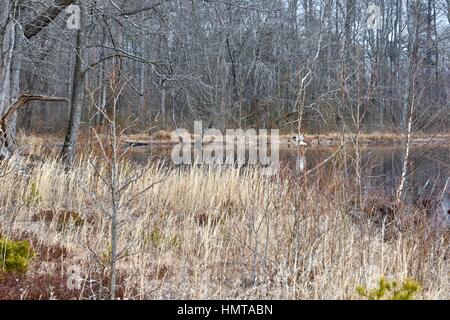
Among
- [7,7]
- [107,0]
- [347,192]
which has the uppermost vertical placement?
[107,0]

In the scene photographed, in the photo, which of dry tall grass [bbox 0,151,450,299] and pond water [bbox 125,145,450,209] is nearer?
dry tall grass [bbox 0,151,450,299]

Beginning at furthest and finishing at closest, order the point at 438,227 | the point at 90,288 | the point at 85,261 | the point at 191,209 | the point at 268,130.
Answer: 1. the point at 268,130
2. the point at 191,209
3. the point at 438,227
4. the point at 85,261
5. the point at 90,288

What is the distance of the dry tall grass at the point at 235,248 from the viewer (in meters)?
3.71

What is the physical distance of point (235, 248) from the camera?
4.87 meters

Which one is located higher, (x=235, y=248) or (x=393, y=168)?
(x=393, y=168)

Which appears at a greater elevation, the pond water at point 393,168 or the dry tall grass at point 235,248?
the pond water at point 393,168

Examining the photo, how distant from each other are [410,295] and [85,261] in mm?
2675

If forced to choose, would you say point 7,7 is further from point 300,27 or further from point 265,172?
point 300,27

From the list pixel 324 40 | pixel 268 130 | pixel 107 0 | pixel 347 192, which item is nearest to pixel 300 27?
pixel 324 40

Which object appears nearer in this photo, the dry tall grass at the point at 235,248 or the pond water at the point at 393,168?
the dry tall grass at the point at 235,248

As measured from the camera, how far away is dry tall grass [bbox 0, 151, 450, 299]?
371 centimetres

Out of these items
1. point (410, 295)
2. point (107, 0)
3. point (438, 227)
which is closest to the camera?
point (410, 295)

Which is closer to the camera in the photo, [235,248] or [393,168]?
[235,248]

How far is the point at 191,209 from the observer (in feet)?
22.8
